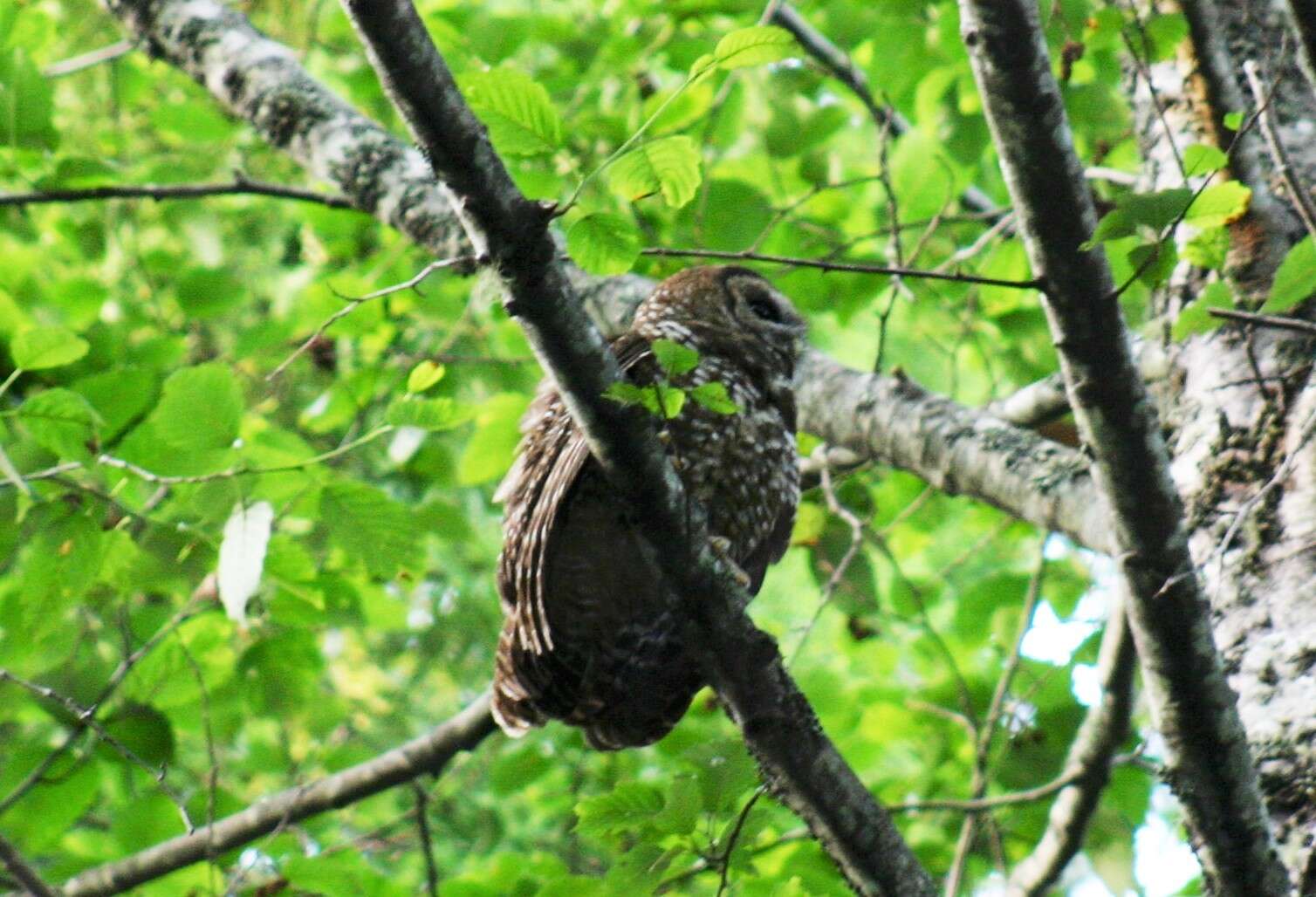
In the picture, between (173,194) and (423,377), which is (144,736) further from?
(423,377)

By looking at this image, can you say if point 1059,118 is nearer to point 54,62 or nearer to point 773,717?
point 773,717

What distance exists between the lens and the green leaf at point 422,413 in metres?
2.03

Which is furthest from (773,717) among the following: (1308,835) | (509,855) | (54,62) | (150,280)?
(54,62)

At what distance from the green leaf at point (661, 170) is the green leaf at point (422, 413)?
53 centimetres

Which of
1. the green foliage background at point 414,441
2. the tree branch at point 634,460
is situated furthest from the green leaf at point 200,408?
the tree branch at point 634,460

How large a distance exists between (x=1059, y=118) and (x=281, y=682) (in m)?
2.50

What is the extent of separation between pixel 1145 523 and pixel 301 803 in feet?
7.09

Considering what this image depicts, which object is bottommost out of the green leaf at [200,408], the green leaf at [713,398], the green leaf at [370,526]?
the green leaf at [370,526]

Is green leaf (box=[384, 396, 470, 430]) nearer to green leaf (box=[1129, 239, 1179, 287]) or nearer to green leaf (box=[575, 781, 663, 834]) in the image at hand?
green leaf (box=[575, 781, 663, 834])

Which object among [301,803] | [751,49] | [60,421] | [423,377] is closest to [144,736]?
[301,803]

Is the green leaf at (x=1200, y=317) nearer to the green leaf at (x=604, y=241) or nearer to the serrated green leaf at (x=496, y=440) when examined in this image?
the green leaf at (x=604, y=241)

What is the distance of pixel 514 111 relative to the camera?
5.55ft

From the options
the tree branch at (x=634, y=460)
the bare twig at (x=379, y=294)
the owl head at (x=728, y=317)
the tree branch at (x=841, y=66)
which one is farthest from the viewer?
the tree branch at (x=841, y=66)

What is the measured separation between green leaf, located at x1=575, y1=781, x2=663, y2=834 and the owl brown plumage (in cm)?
46
